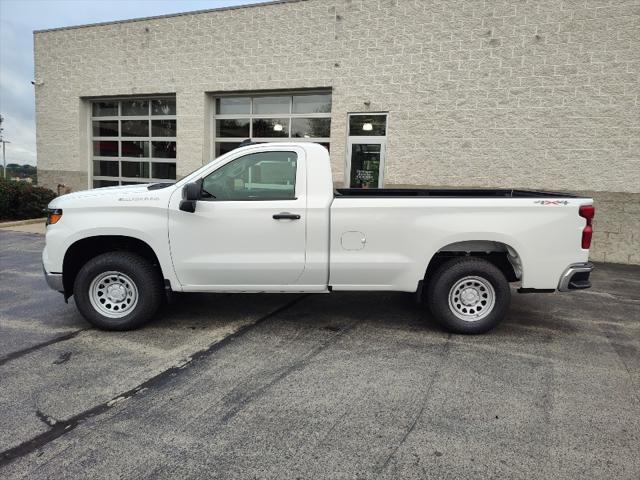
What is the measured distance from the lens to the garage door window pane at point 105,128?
15273 millimetres

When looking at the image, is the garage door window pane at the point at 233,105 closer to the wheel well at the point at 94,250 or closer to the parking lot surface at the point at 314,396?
the parking lot surface at the point at 314,396

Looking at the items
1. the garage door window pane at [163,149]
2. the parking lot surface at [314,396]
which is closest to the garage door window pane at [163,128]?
the garage door window pane at [163,149]

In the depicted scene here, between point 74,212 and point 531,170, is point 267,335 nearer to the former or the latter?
point 74,212

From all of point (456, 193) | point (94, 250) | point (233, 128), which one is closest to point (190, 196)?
point (94, 250)

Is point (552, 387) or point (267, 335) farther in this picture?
point (267, 335)

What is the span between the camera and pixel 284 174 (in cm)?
494

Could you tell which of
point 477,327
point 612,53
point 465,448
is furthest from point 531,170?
point 465,448

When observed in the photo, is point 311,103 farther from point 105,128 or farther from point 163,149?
point 105,128

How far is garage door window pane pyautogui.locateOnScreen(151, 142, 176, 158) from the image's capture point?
46.9 ft

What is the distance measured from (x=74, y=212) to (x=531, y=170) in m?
9.08

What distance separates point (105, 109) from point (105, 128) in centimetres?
62

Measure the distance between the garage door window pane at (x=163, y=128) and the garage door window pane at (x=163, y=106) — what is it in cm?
28

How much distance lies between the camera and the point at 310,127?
12305 millimetres

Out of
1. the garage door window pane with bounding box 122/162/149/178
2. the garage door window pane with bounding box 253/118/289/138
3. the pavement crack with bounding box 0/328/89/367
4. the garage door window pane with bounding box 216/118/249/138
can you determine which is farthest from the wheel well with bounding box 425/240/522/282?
the garage door window pane with bounding box 122/162/149/178
